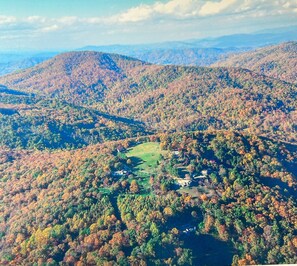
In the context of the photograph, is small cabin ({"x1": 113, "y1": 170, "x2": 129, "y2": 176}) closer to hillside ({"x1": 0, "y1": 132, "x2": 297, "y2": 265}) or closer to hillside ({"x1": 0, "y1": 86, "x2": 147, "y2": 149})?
hillside ({"x1": 0, "y1": 132, "x2": 297, "y2": 265})

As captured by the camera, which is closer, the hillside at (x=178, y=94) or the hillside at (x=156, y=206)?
the hillside at (x=156, y=206)

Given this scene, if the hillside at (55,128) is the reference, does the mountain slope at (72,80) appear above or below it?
below

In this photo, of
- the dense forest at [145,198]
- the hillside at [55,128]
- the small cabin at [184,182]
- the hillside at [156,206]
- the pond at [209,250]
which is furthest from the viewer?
the hillside at [55,128]

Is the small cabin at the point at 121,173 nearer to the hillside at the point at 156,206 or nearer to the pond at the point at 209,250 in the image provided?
the hillside at the point at 156,206

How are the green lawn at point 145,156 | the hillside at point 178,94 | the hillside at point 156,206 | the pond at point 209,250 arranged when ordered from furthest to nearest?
1. the hillside at point 178,94
2. the green lawn at point 145,156
3. the hillside at point 156,206
4. the pond at point 209,250

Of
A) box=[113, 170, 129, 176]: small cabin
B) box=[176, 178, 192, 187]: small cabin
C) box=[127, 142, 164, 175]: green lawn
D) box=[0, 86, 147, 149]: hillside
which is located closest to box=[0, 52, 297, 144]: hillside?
box=[0, 86, 147, 149]: hillside

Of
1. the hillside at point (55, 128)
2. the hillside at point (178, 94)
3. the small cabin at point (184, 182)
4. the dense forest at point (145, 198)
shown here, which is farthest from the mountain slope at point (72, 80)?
the small cabin at point (184, 182)

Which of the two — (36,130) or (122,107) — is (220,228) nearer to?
(36,130)

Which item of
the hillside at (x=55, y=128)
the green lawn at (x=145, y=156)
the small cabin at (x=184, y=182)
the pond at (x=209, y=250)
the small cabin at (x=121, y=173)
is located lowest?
the hillside at (x=55, y=128)
